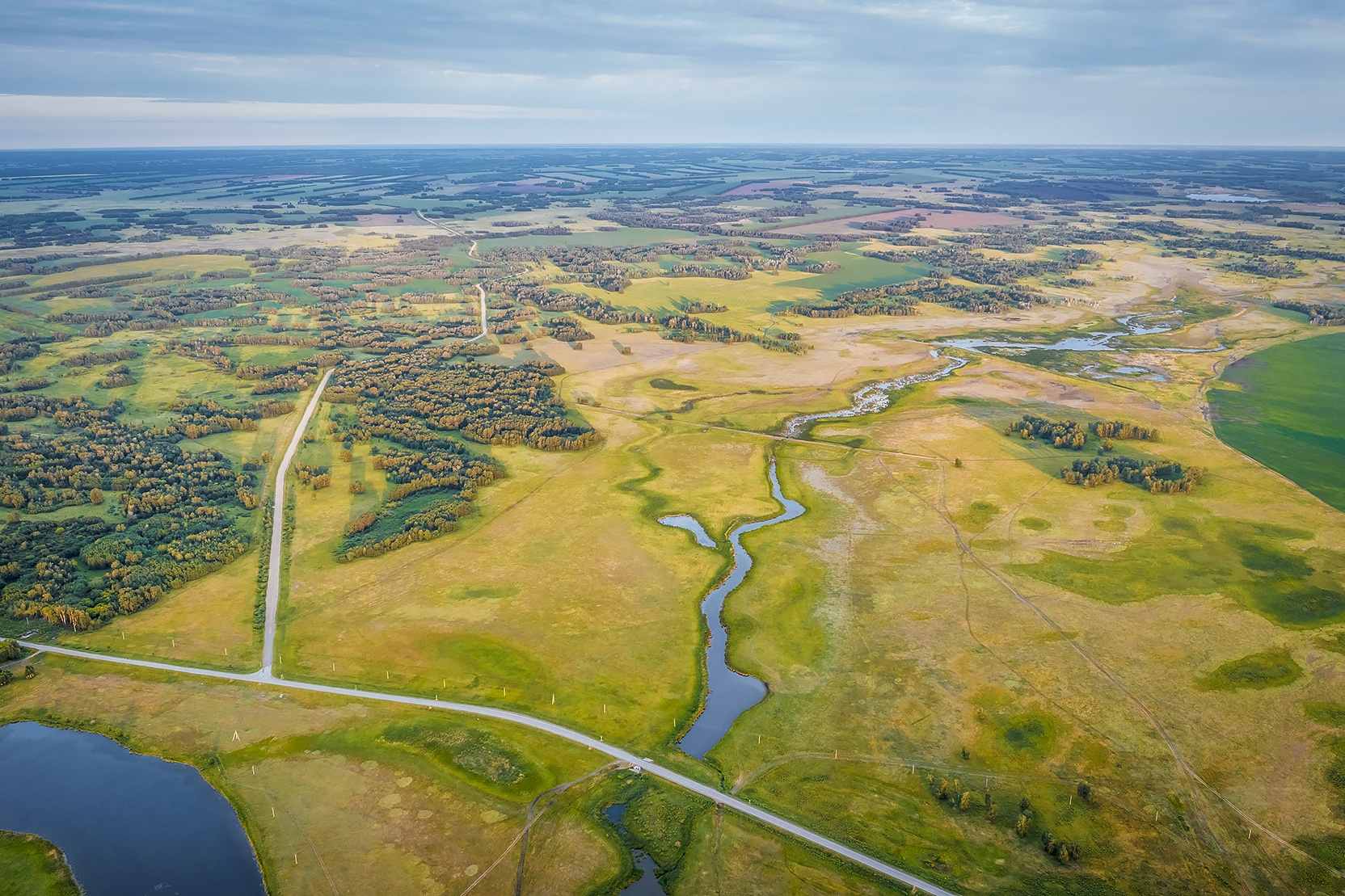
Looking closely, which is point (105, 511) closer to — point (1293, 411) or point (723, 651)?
point (723, 651)

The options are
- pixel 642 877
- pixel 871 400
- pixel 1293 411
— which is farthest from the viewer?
pixel 871 400

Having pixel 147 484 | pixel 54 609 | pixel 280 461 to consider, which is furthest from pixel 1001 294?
pixel 54 609

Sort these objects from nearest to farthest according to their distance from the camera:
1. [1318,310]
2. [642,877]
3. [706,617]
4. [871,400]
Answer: [642,877] → [706,617] → [871,400] → [1318,310]

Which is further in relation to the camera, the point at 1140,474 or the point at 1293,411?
the point at 1293,411

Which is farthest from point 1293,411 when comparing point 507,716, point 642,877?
point 507,716

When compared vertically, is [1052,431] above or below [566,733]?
above

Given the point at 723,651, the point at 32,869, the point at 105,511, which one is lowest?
the point at 32,869

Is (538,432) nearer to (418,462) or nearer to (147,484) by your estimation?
(418,462)
